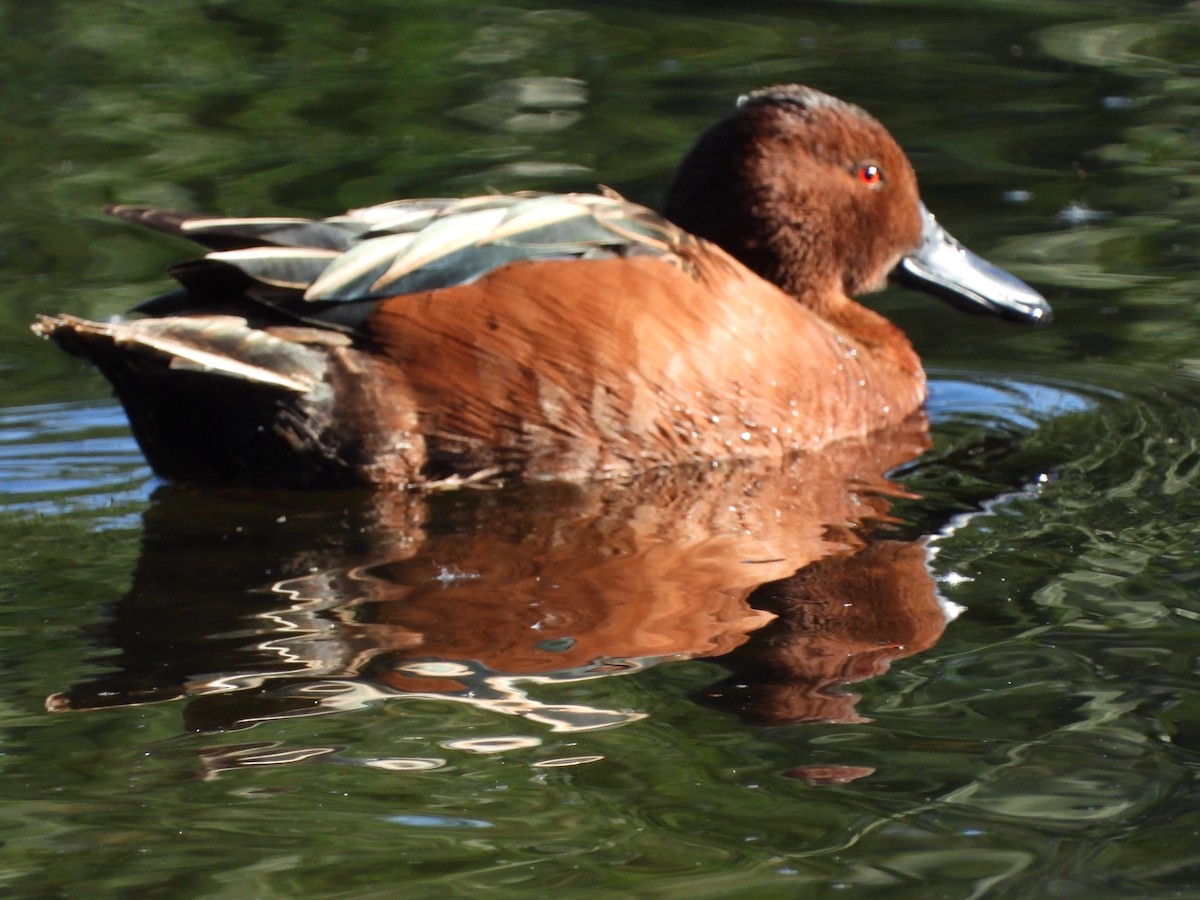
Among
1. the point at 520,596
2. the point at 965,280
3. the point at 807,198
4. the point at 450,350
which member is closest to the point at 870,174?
the point at 807,198

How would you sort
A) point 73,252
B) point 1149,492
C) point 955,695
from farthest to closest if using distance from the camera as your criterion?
point 73,252 < point 1149,492 < point 955,695

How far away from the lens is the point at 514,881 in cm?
309

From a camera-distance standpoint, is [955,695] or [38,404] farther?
[38,404]

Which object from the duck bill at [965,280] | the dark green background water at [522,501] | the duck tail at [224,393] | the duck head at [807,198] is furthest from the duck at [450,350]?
the duck bill at [965,280]

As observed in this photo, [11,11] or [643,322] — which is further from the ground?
[11,11]

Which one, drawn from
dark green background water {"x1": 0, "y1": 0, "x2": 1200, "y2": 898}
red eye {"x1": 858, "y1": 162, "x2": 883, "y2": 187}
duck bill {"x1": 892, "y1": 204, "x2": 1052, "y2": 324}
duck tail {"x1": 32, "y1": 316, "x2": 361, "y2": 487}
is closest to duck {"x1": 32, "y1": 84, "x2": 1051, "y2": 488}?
duck tail {"x1": 32, "y1": 316, "x2": 361, "y2": 487}

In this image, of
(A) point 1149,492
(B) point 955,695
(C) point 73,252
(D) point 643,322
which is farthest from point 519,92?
(B) point 955,695

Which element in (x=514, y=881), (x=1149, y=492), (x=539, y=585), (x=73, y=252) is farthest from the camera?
(x=73, y=252)

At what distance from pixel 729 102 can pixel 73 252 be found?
12.2ft

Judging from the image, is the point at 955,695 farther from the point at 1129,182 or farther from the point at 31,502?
the point at 1129,182

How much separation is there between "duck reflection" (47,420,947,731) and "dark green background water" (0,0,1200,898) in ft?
0.10

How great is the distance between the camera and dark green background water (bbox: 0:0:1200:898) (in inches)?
127

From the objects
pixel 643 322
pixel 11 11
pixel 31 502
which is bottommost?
pixel 31 502

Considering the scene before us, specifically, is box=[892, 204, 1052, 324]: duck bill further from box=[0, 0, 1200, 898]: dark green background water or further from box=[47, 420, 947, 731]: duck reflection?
box=[47, 420, 947, 731]: duck reflection
